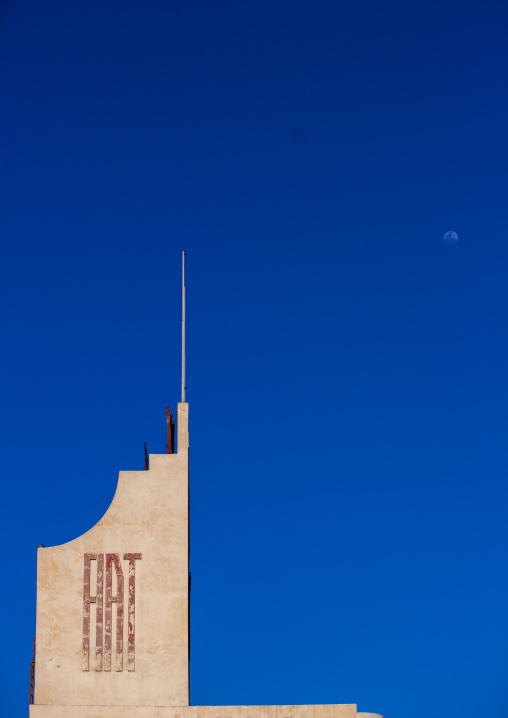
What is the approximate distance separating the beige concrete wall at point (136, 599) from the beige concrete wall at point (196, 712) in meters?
0.13

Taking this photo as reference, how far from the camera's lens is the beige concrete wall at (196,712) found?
38281 millimetres

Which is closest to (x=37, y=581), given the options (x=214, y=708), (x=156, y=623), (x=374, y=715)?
(x=156, y=623)

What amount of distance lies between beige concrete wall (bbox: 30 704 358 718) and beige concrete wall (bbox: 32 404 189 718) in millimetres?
129

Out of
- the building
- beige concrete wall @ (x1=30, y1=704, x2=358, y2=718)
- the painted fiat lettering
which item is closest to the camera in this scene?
beige concrete wall @ (x1=30, y1=704, x2=358, y2=718)

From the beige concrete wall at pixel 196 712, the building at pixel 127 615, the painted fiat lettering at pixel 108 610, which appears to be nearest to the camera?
the beige concrete wall at pixel 196 712

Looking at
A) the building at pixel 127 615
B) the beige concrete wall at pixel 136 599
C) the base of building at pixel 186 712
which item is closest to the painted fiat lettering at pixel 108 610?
the building at pixel 127 615

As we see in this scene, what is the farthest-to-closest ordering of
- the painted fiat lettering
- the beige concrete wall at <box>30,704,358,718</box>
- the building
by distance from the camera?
the painted fiat lettering
the building
the beige concrete wall at <box>30,704,358,718</box>

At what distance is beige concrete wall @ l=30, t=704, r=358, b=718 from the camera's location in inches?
1507

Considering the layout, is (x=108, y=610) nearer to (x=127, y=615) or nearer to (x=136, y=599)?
(x=127, y=615)

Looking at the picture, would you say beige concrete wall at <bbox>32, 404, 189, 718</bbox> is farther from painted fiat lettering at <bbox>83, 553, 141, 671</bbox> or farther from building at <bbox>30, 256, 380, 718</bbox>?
painted fiat lettering at <bbox>83, 553, 141, 671</bbox>

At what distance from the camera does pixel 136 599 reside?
39.2m

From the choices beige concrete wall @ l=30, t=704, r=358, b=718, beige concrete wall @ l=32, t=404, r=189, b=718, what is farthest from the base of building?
beige concrete wall @ l=32, t=404, r=189, b=718

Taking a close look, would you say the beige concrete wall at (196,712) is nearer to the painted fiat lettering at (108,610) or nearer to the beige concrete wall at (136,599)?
the beige concrete wall at (136,599)

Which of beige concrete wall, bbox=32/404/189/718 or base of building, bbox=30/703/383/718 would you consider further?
beige concrete wall, bbox=32/404/189/718
